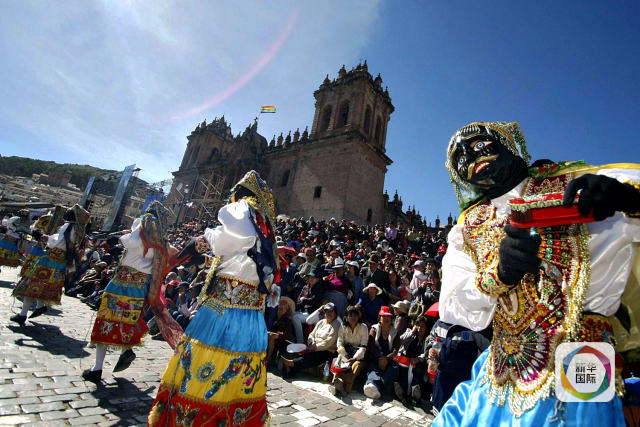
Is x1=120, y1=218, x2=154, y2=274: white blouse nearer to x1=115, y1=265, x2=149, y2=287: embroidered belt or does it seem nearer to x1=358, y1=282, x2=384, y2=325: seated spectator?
x1=115, y1=265, x2=149, y2=287: embroidered belt

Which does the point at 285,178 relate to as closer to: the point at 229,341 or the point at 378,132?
the point at 378,132

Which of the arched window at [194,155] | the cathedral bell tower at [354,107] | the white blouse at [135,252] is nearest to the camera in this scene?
the white blouse at [135,252]

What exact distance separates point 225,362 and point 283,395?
2.75 metres

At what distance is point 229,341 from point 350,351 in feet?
12.3

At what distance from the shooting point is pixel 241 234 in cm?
308

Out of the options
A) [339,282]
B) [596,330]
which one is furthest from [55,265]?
[596,330]

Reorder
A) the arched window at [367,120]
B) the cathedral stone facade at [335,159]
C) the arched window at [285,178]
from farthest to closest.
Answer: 1. the arched window at [285,178]
2. the arched window at [367,120]
3. the cathedral stone facade at [335,159]

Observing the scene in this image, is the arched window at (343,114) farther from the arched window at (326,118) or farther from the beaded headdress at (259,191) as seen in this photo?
the beaded headdress at (259,191)

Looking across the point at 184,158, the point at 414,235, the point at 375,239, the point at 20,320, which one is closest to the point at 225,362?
the point at 20,320

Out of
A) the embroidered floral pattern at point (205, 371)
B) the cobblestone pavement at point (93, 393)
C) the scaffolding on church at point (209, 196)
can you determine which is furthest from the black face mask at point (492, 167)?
the scaffolding on church at point (209, 196)

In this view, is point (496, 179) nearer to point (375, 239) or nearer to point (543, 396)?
point (543, 396)

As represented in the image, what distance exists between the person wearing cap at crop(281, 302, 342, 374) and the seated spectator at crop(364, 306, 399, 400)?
2.55ft

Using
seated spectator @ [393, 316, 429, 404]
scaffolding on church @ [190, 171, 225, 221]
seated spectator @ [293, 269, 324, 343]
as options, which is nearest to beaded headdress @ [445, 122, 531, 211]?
seated spectator @ [393, 316, 429, 404]

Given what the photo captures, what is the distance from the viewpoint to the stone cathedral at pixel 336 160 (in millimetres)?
24625
